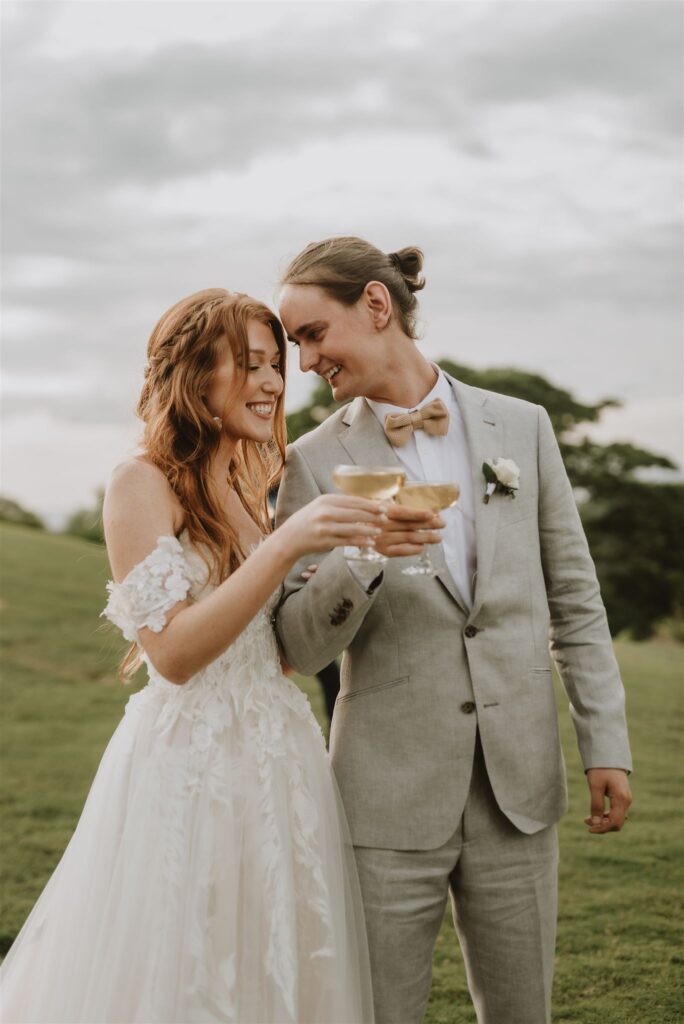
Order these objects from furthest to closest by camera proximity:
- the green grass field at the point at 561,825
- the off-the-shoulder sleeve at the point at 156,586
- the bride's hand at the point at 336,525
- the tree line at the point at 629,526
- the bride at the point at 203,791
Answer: the tree line at the point at 629,526 → the green grass field at the point at 561,825 → the off-the-shoulder sleeve at the point at 156,586 → the bride at the point at 203,791 → the bride's hand at the point at 336,525

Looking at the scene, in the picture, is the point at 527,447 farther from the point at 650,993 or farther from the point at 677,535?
the point at 677,535

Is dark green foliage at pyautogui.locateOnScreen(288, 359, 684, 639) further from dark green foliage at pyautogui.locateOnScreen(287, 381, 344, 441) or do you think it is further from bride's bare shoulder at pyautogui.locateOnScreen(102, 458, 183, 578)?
bride's bare shoulder at pyautogui.locateOnScreen(102, 458, 183, 578)

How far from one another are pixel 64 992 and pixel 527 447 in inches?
78.2

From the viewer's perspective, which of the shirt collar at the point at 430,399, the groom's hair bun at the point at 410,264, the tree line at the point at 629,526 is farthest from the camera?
the tree line at the point at 629,526

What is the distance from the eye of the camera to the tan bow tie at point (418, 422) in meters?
3.14

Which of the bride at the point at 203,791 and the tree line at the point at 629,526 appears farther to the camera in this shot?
the tree line at the point at 629,526

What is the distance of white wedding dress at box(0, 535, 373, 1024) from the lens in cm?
271

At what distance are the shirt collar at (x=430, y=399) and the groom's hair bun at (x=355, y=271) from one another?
182mm

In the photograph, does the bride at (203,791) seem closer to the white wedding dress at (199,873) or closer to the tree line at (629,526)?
the white wedding dress at (199,873)

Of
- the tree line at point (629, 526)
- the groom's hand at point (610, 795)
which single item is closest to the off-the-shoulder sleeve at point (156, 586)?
the groom's hand at point (610, 795)

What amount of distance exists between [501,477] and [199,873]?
1.36 metres

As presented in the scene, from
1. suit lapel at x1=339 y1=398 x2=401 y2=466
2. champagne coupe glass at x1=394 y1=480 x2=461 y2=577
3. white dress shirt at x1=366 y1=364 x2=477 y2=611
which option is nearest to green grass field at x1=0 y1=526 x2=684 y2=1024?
suit lapel at x1=339 y1=398 x2=401 y2=466

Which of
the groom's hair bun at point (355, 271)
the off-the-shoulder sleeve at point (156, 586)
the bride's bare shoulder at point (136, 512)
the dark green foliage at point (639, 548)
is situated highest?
the groom's hair bun at point (355, 271)

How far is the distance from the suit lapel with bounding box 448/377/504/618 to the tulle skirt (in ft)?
2.24
